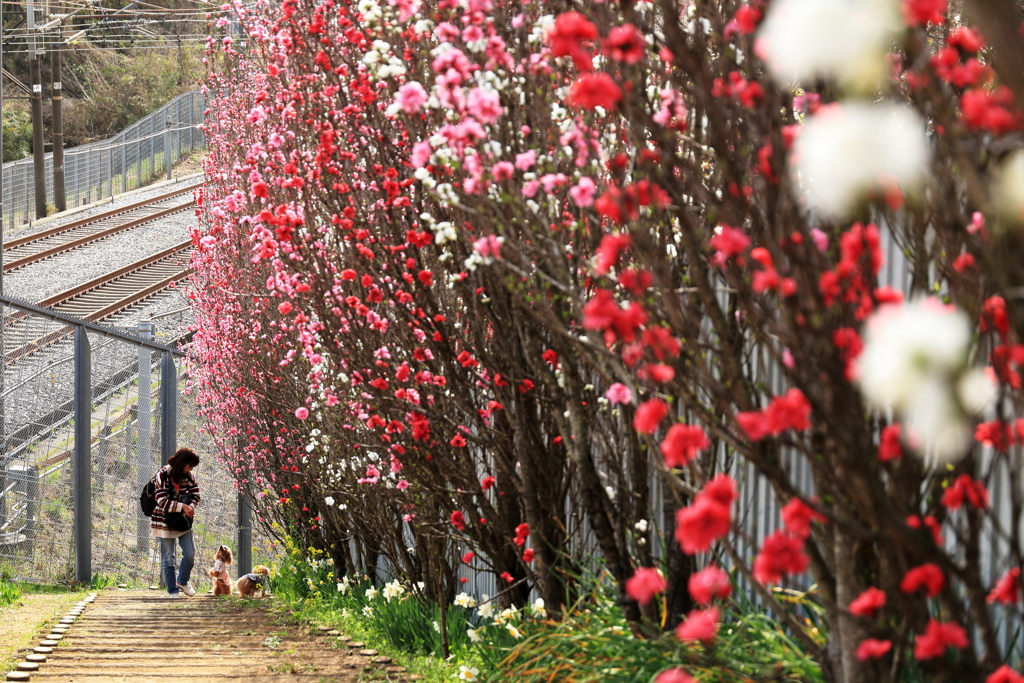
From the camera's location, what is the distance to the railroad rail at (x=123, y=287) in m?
19.1

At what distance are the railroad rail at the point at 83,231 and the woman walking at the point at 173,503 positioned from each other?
1176 centimetres

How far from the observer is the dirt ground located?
6230 millimetres

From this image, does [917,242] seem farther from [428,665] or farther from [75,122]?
[75,122]

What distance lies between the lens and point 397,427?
4.56 meters

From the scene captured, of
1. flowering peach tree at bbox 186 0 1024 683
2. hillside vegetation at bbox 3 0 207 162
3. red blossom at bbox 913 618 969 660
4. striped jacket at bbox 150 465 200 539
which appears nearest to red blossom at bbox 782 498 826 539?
flowering peach tree at bbox 186 0 1024 683

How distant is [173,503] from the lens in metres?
10.8

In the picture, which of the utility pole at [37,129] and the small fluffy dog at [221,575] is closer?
the small fluffy dog at [221,575]

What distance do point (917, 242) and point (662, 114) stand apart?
0.74m

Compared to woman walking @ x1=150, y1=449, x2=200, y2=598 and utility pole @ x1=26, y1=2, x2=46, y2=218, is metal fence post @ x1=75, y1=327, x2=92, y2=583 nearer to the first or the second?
woman walking @ x1=150, y1=449, x2=200, y2=598

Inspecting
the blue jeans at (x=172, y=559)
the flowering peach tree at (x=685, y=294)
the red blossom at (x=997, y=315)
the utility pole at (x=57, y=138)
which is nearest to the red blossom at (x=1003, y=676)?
the flowering peach tree at (x=685, y=294)

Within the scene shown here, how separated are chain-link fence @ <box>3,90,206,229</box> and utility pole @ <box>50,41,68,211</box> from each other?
2.39 feet

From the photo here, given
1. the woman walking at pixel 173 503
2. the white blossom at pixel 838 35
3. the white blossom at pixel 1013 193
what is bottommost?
the woman walking at pixel 173 503

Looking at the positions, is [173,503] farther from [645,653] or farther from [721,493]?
[721,493]

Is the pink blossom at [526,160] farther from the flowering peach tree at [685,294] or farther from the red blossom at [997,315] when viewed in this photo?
the red blossom at [997,315]
